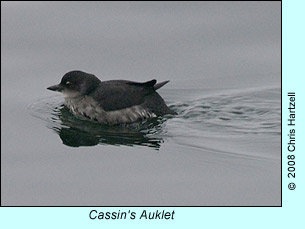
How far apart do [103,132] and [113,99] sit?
2.46ft

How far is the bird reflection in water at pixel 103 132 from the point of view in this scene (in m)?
13.4

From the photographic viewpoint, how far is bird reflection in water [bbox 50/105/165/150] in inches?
526

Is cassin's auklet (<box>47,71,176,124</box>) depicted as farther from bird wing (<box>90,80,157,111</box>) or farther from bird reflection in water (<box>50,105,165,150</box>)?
bird reflection in water (<box>50,105,165,150</box>)

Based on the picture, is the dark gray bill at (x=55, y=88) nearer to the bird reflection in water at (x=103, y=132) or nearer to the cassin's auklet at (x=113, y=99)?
the cassin's auklet at (x=113, y=99)

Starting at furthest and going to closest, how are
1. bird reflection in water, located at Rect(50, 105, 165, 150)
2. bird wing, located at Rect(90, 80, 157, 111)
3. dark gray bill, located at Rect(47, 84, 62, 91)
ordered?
dark gray bill, located at Rect(47, 84, 62, 91) → bird wing, located at Rect(90, 80, 157, 111) → bird reflection in water, located at Rect(50, 105, 165, 150)

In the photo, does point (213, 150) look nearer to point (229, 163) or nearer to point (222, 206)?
point (229, 163)

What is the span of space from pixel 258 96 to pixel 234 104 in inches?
22.8

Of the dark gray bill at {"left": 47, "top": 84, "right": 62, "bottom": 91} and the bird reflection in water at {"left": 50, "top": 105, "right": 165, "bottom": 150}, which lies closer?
the bird reflection in water at {"left": 50, "top": 105, "right": 165, "bottom": 150}

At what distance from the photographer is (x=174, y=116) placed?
14.5 metres

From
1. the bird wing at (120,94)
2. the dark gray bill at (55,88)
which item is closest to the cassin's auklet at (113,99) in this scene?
the bird wing at (120,94)

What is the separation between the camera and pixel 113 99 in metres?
14.3

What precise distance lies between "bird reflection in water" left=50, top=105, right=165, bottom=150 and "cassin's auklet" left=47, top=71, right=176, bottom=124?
0.45 ft

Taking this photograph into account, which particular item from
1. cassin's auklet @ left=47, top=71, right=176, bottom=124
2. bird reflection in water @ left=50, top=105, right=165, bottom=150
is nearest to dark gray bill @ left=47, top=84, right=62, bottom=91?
cassin's auklet @ left=47, top=71, right=176, bottom=124

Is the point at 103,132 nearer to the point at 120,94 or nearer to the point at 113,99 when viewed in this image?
the point at 113,99
